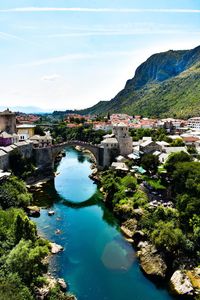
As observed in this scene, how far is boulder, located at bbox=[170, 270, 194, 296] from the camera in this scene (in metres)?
21.5

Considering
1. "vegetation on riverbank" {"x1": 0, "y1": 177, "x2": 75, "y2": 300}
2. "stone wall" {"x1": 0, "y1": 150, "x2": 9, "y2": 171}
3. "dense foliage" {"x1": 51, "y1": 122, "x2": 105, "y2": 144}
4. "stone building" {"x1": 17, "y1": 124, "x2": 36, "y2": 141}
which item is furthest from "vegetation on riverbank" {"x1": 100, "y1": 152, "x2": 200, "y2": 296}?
"dense foliage" {"x1": 51, "y1": 122, "x2": 105, "y2": 144}

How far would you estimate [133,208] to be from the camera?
3391cm

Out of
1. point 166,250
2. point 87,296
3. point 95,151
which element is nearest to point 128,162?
point 95,151

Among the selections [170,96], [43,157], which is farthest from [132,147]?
[170,96]

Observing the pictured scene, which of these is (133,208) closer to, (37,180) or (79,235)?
(79,235)

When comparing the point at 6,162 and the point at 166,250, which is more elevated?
the point at 6,162

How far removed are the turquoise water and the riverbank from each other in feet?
2.17

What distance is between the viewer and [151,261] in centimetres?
2494

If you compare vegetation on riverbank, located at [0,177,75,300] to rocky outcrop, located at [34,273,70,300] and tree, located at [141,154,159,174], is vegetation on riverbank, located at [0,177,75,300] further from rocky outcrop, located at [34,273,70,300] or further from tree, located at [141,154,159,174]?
tree, located at [141,154,159,174]

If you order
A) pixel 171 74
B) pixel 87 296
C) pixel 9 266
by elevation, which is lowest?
pixel 87 296

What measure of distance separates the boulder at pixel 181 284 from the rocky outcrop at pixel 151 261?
991mm

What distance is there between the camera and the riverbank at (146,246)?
22375 millimetres

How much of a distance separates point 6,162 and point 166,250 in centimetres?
2501

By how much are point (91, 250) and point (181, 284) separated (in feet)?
26.4
